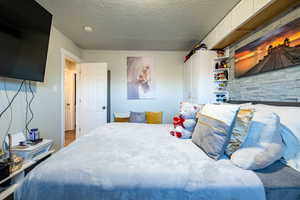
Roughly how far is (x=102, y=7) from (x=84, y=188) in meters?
2.22

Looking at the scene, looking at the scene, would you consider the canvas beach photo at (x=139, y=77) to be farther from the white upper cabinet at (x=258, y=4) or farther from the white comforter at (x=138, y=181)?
the white comforter at (x=138, y=181)

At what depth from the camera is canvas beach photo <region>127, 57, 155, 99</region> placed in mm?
3963

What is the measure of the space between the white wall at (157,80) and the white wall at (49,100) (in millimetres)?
1153

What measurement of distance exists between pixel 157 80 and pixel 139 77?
51 cm

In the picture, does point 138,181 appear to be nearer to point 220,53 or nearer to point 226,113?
point 226,113

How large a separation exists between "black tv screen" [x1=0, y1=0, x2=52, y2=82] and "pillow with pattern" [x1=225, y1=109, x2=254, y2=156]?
7.41 ft

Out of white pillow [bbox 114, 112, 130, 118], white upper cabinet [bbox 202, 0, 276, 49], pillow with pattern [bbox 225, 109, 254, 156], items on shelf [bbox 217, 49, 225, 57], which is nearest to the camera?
pillow with pattern [bbox 225, 109, 254, 156]

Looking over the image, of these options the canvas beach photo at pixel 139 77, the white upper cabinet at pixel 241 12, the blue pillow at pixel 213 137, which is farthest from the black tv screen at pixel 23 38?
the white upper cabinet at pixel 241 12

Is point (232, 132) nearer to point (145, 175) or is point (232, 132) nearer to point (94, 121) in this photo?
point (145, 175)

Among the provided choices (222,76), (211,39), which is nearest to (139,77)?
(211,39)

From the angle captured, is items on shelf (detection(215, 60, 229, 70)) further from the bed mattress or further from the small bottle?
the small bottle

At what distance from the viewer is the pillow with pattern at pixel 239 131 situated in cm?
108

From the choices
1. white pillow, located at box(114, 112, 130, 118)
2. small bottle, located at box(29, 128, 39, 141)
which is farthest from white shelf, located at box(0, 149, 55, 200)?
white pillow, located at box(114, 112, 130, 118)

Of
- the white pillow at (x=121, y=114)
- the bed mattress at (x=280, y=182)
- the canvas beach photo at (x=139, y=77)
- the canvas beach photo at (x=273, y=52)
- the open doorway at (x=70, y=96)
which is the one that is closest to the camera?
the bed mattress at (x=280, y=182)
